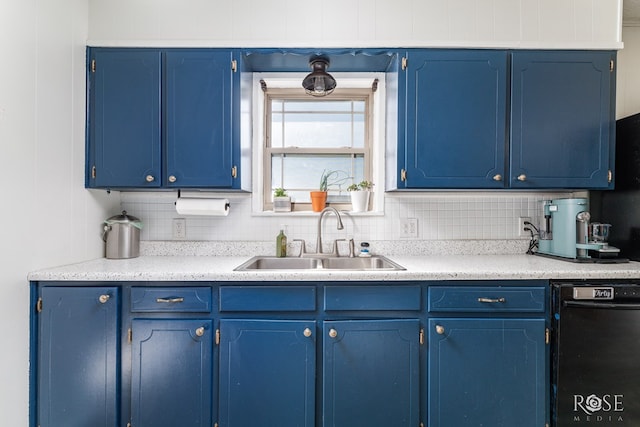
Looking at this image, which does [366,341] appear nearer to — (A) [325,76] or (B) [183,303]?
(B) [183,303]

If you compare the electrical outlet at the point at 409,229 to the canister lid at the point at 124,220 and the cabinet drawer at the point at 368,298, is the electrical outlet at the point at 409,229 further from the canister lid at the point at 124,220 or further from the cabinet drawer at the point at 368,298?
the canister lid at the point at 124,220

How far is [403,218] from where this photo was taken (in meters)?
2.09

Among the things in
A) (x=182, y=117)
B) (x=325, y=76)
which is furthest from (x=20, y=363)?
(x=325, y=76)

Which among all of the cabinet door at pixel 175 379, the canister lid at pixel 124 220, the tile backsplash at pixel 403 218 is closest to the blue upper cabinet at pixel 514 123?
the tile backsplash at pixel 403 218

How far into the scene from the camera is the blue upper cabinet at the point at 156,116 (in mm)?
1748

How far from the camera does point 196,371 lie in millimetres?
1426

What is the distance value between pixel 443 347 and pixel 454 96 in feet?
4.25

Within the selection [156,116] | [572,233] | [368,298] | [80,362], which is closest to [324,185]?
[368,298]

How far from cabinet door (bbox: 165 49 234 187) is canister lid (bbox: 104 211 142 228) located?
15.1 inches

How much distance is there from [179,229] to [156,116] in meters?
0.71

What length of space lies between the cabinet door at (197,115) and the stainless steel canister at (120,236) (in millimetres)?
401

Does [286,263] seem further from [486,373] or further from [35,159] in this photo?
[35,159]

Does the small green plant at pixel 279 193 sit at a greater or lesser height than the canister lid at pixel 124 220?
greater

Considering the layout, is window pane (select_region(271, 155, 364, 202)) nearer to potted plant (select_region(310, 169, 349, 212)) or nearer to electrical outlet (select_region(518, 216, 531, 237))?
potted plant (select_region(310, 169, 349, 212))
